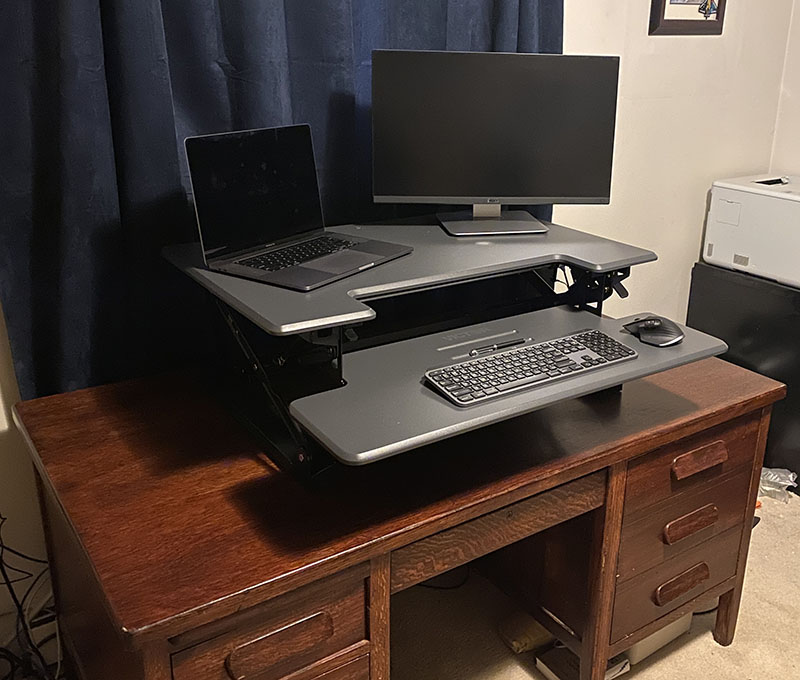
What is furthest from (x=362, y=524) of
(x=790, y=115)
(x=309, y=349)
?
(x=790, y=115)

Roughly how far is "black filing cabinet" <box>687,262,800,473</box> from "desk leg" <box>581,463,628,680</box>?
1.09 metres

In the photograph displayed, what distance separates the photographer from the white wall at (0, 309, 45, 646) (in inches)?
62.1

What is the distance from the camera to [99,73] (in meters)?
1.40

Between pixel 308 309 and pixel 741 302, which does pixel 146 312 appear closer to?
pixel 308 309

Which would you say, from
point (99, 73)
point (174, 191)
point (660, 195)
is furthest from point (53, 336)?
point (660, 195)

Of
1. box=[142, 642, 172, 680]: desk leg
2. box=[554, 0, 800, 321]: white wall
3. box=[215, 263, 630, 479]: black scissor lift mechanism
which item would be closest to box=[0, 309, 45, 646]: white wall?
box=[215, 263, 630, 479]: black scissor lift mechanism

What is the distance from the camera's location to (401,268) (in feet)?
4.66

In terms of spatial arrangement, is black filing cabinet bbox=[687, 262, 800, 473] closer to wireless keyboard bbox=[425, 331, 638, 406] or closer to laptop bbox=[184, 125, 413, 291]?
wireless keyboard bbox=[425, 331, 638, 406]

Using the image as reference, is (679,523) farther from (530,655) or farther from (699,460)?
(530,655)

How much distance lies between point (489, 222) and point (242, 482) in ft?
2.48

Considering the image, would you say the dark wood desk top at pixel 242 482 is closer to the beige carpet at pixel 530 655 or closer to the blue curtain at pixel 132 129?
the blue curtain at pixel 132 129

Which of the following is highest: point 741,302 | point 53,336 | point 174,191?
point 174,191

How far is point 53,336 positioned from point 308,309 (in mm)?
580

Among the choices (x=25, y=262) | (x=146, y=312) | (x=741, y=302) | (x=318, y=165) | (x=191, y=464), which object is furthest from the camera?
(x=741, y=302)
